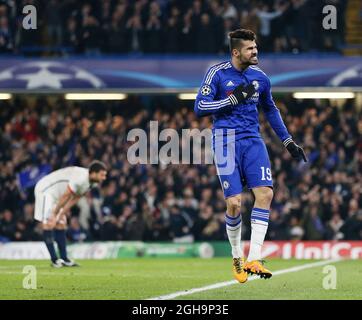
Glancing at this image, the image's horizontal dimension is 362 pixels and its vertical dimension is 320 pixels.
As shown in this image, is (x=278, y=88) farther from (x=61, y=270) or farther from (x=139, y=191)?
(x=61, y=270)

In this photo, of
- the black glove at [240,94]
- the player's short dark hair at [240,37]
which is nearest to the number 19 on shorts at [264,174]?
the black glove at [240,94]

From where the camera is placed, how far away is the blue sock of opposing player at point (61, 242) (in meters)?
16.0

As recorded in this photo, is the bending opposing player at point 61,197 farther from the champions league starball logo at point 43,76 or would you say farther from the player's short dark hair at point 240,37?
the champions league starball logo at point 43,76

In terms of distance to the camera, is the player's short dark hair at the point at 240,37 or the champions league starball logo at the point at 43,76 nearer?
the player's short dark hair at the point at 240,37

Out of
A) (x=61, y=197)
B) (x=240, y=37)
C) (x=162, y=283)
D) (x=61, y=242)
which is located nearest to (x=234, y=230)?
(x=162, y=283)

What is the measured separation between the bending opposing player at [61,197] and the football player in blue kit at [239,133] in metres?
5.45

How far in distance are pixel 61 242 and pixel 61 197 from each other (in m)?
0.76

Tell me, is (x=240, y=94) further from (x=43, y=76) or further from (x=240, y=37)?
(x=43, y=76)

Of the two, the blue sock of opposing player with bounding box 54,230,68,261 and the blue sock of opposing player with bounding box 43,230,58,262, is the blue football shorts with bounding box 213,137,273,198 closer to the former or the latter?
the blue sock of opposing player with bounding box 43,230,58,262

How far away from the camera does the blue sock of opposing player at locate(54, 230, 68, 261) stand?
16.0 m

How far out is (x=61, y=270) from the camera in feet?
47.9

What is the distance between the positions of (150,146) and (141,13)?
3148 millimetres

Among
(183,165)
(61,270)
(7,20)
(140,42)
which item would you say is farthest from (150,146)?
(61,270)

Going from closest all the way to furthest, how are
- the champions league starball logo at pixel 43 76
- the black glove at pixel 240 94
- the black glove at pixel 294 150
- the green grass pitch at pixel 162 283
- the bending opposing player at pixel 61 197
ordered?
1. the black glove at pixel 240 94
2. the green grass pitch at pixel 162 283
3. the black glove at pixel 294 150
4. the bending opposing player at pixel 61 197
5. the champions league starball logo at pixel 43 76
